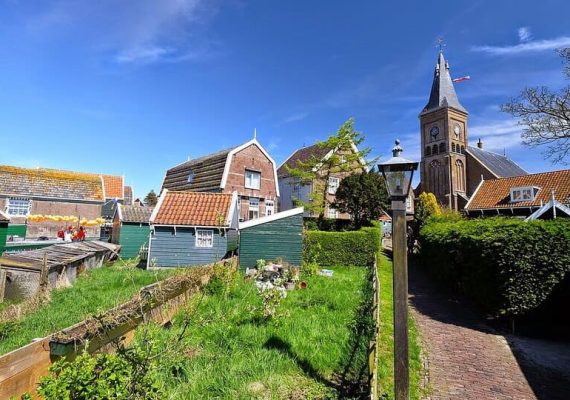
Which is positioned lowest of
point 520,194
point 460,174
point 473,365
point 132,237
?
point 473,365

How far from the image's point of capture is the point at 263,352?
633 centimetres

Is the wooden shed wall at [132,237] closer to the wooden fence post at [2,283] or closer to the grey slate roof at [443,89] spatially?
the wooden fence post at [2,283]

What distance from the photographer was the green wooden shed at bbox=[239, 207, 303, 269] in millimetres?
16578

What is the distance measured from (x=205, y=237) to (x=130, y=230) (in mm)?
8280

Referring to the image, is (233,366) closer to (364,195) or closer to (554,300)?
(554,300)

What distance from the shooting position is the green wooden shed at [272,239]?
653 inches

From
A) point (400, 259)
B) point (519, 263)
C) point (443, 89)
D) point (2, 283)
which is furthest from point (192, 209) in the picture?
point (443, 89)

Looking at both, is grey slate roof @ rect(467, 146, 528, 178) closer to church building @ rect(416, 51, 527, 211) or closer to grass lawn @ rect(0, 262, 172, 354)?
church building @ rect(416, 51, 527, 211)

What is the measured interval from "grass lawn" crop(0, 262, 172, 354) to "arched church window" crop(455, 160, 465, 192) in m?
48.9

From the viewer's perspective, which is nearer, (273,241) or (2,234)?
(2,234)

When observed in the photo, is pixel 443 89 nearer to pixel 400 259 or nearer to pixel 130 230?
pixel 130 230

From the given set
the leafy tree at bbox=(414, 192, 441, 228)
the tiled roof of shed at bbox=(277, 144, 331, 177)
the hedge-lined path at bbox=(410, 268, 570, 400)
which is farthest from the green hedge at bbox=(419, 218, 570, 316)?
the tiled roof of shed at bbox=(277, 144, 331, 177)

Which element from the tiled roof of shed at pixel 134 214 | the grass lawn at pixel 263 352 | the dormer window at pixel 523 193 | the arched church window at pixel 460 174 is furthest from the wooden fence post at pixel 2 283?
the arched church window at pixel 460 174

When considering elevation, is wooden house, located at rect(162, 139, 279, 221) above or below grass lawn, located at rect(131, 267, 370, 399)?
above
